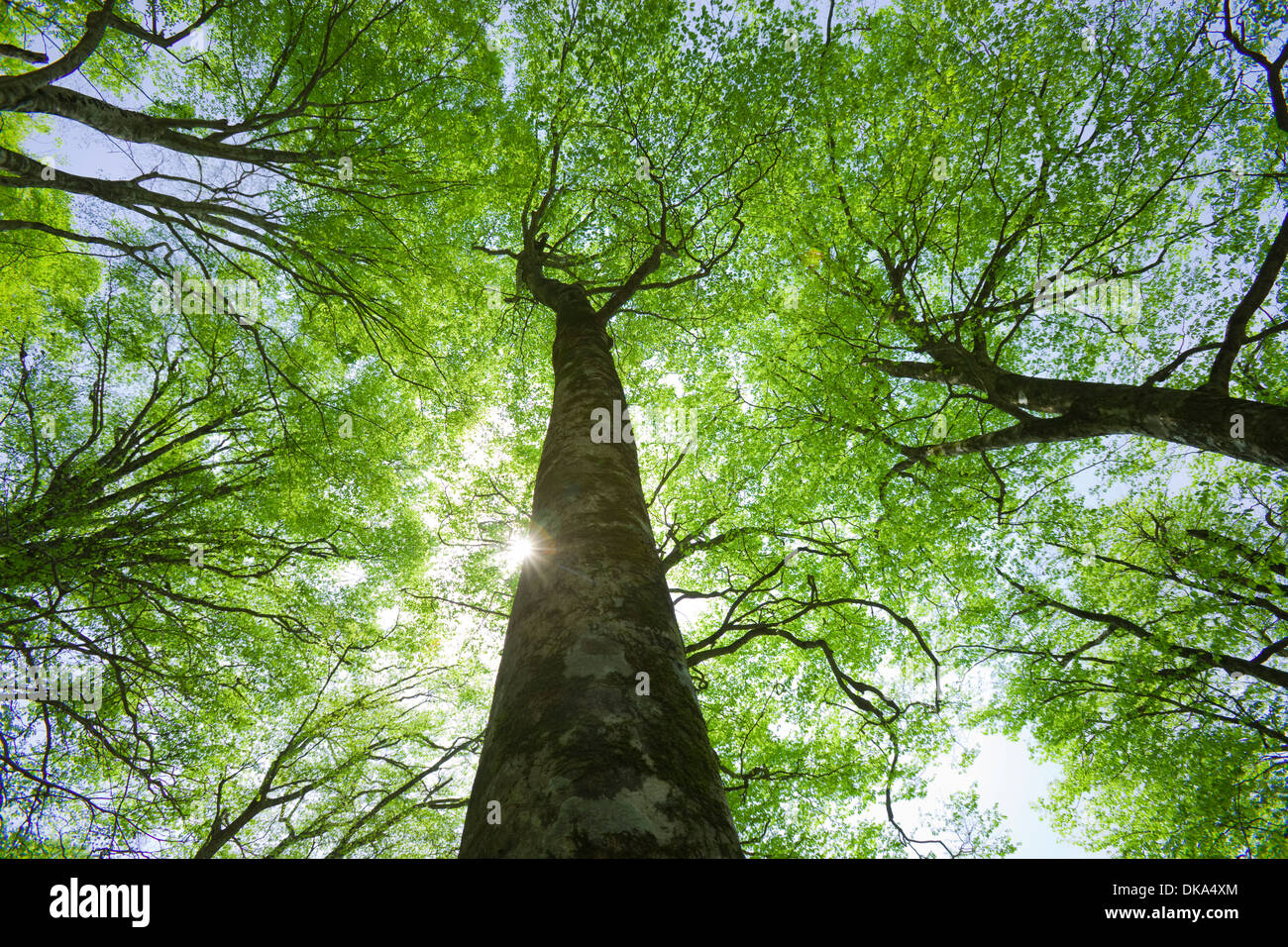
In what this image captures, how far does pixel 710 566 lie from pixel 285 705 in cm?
959

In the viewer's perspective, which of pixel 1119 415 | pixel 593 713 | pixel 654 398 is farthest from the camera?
pixel 654 398

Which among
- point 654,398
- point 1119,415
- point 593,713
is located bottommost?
point 593,713

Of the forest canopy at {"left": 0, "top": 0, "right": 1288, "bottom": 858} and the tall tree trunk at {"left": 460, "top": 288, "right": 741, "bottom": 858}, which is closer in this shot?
the tall tree trunk at {"left": 460, "top": 288, "right": 741, "bottom": 858}

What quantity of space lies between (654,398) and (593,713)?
9.14 metres

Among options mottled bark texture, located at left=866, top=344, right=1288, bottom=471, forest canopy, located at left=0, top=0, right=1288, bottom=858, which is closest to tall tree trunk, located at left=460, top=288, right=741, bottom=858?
forest canopy, located at left=0, top=0, right=1288, bottom=858

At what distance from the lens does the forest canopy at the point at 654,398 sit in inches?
260

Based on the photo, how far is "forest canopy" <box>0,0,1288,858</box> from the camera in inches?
260

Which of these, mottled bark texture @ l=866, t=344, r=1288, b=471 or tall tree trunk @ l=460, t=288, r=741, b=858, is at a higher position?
mottled bark texture @ l=866, t=344, r=1288, b=471

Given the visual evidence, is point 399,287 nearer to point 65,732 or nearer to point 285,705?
point 65,732

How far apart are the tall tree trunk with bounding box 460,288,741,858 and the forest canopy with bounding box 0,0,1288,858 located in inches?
70.2

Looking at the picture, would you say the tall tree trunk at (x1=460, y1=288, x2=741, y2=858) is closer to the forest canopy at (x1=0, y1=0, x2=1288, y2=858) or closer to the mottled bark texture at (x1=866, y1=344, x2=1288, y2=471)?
the forest canopy at (x1=0, y1=0, x2=1288, y2=858)

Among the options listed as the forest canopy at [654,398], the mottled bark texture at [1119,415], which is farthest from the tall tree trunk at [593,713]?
the mottled bark texture at [1119,415]

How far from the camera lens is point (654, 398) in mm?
10484

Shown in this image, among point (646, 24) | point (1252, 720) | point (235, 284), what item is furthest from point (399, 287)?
point (1252, 720)
